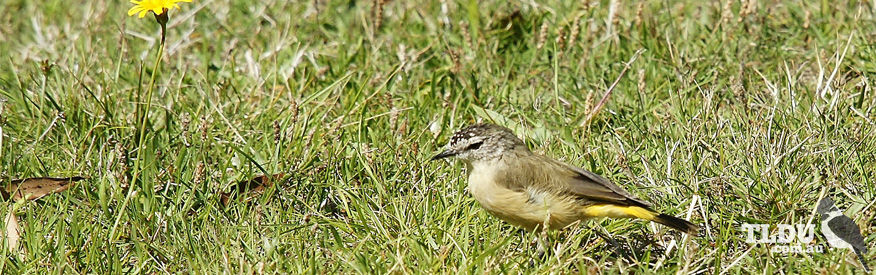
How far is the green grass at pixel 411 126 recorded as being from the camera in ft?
15.9

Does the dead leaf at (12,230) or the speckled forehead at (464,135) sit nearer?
the dead leaf at (12,230)

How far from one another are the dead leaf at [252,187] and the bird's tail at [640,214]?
4.93 feet

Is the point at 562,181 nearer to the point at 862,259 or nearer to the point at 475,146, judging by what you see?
the point at 475,146

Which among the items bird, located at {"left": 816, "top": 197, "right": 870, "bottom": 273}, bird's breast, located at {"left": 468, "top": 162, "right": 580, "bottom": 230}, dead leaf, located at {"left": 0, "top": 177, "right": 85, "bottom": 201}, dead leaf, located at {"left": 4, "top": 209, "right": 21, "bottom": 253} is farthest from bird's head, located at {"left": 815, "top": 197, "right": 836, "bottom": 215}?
dead leaf, located at {"left": 4, "top": 209, "right": 21, "bottom": 253}

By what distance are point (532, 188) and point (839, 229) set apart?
4.37ft

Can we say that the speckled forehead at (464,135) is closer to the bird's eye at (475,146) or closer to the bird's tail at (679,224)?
the bird's eye at (475,146)

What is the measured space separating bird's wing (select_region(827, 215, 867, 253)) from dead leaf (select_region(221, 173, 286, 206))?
2.51 m

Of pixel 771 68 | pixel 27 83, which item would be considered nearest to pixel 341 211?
pixel 27 83

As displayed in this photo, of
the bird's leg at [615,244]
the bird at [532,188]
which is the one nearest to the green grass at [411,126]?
the bird's leg at [615,244]

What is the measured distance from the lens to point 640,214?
4.84 meters

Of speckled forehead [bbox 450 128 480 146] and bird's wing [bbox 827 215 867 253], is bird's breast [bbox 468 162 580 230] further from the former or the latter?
bird's wing [bbox 827 215 867 253]

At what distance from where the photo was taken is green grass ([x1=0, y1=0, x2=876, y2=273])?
191 inches

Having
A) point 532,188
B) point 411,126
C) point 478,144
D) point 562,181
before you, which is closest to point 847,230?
point 562,181
